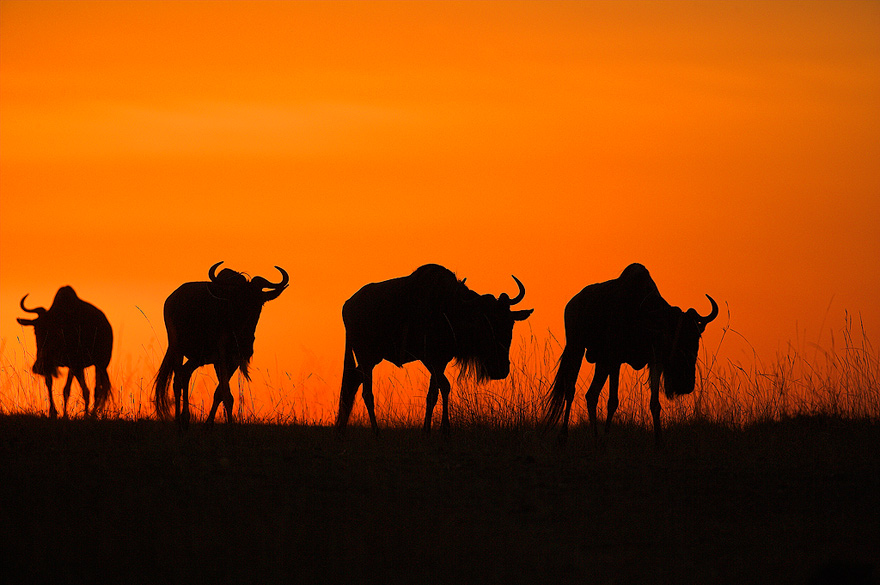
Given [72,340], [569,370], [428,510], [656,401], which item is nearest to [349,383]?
[569,370]

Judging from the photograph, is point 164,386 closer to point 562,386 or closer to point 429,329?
point 429,329

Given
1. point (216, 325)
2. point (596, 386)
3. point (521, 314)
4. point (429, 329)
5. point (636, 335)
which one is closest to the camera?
point (636, 335)

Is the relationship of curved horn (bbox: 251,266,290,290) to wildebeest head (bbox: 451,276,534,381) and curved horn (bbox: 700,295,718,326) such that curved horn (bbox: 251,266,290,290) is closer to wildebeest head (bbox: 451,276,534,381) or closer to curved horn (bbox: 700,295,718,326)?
wildebeest head (bbox: 451,276,534,381)

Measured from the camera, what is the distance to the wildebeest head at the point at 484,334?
11.0 metres

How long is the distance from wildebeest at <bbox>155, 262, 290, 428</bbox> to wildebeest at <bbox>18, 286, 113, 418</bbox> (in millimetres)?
3315

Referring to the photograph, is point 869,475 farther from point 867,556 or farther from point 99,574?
point 99,574

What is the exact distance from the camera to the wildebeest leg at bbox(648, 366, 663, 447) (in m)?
9.48

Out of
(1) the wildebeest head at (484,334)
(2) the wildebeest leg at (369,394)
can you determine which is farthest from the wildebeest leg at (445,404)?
(2) the wildebeest leg at (369,394)

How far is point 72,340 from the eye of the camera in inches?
565

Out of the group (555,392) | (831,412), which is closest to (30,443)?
(555,392)

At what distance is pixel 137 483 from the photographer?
7.34m

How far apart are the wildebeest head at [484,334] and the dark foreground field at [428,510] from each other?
1535 millimetres

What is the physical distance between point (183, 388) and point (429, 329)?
262 cm

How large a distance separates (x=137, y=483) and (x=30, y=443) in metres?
1.90
